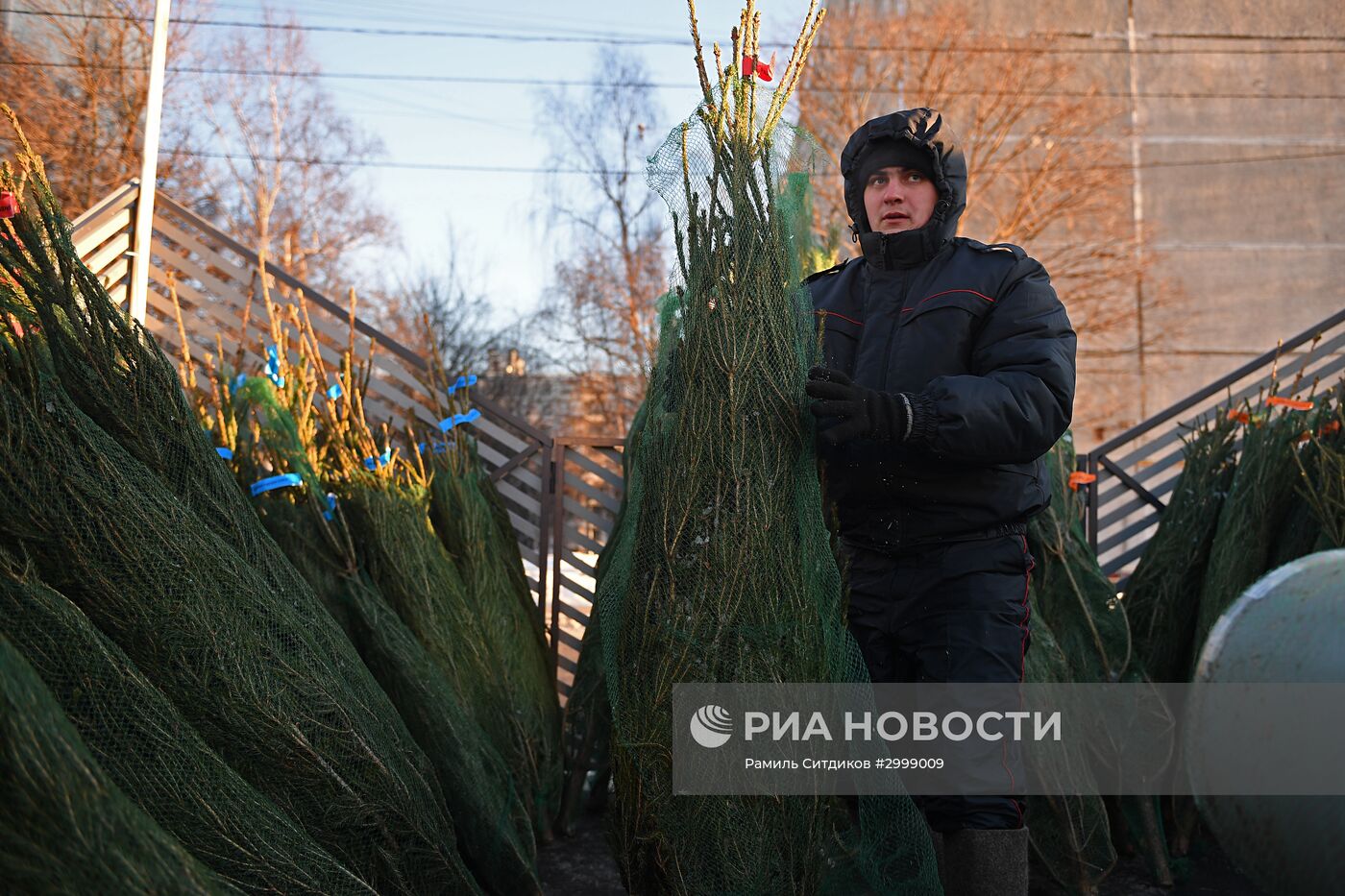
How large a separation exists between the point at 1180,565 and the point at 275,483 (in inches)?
137

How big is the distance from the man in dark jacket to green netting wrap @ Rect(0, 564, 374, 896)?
4.78ft

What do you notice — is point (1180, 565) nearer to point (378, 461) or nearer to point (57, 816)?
point (378, 461)

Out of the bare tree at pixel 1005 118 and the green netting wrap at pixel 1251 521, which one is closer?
the green netting wrap at pixel 1251 521

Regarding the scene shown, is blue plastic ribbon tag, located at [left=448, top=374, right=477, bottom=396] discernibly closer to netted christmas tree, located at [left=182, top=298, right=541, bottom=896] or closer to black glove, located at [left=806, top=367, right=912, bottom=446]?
netted christmas tree, located at [left=182, top=298, right=541, bottom=896]

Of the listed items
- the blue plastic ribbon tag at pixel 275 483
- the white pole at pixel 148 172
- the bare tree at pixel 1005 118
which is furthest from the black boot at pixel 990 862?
the bare tree at pixel 1005 118

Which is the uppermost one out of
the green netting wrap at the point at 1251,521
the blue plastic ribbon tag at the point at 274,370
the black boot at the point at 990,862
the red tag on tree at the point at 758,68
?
the red tag on tree at the point at 758,68

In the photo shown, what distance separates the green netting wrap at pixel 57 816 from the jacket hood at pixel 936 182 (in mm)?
2135

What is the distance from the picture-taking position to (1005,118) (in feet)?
60.8

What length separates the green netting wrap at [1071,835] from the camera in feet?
11.7

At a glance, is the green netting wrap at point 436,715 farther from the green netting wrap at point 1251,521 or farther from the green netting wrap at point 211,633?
the green netting wrap at point 1251,521

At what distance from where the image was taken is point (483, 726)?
3.83m

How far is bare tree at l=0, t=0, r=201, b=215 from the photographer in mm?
17969

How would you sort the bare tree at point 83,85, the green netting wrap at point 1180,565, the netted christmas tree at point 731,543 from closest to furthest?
the netted christmas tree at point 731,543 → the green netting wrap at point 1180,565 → the bare tree at point 83,85

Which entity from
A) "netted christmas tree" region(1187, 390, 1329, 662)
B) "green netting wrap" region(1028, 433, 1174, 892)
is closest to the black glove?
"green netting wrap" region(1028, 433, 1174, 892)
